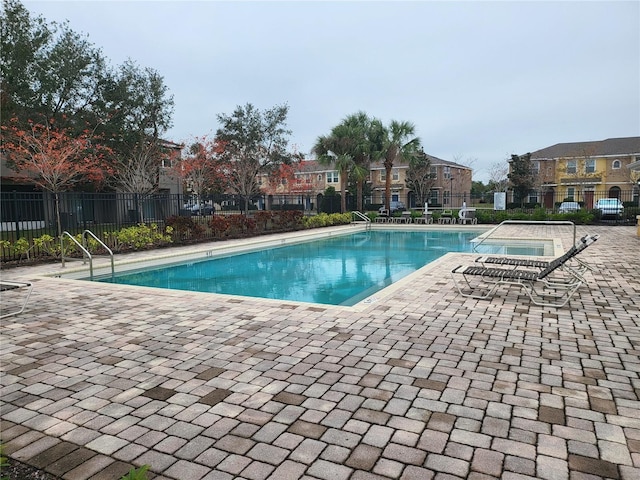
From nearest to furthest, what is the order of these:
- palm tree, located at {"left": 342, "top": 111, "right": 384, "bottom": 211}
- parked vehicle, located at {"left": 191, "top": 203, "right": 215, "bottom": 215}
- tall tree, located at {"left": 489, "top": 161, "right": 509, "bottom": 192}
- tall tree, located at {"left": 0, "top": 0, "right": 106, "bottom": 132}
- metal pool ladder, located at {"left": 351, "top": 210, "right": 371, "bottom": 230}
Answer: tall tree, located at {"left": 0, "top": 0, "right": 106, "bottom": 132} → parked vehicle, located at {"left": 191, "top": 203, "right": 215, "bottom": 215} → metal pool ladder, located at {"left": 351, "top": 210, "right": 371, "bottom": 230} → palm tree, located at {"left": 342, "top": 111, "right": 384, "bottom": 211} → tall tree, located at {"left": 489, "top": 161, "right": 509, "bottom": 192}

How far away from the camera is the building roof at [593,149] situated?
125 ft

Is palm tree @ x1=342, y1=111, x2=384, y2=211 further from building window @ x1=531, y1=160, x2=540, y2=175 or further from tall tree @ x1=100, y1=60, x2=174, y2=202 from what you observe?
building window @ x1=531, y1=160, x2=540, y2=175

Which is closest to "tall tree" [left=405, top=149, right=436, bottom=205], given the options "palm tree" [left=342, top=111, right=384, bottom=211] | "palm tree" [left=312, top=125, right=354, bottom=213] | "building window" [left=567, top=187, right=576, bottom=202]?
"building window" [left=567, top=187, right=576, bottom=202]

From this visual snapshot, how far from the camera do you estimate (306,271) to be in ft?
36.0

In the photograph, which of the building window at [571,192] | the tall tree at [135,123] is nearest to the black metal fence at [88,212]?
the tall tree at [135,123]

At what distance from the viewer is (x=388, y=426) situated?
267 centimetres

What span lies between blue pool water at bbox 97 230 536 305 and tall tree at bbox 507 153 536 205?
2419 cm

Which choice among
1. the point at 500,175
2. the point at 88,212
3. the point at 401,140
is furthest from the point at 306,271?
the point at 500,175

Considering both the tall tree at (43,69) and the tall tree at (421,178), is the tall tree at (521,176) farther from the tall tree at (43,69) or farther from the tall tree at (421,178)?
the tall tree at (43,69)

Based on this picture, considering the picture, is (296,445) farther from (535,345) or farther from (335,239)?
(335,239)

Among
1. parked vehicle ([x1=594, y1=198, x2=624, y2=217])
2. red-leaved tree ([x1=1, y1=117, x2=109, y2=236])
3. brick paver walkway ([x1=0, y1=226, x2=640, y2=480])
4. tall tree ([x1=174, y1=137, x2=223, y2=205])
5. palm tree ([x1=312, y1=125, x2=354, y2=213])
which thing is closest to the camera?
brick paver walkway ([x1=0, y1=226, x2=640, y2=480])

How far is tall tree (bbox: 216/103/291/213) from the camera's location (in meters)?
24.6

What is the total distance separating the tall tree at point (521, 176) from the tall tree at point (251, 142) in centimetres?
2222

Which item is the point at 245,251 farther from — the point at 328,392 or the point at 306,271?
the point at 328,392
